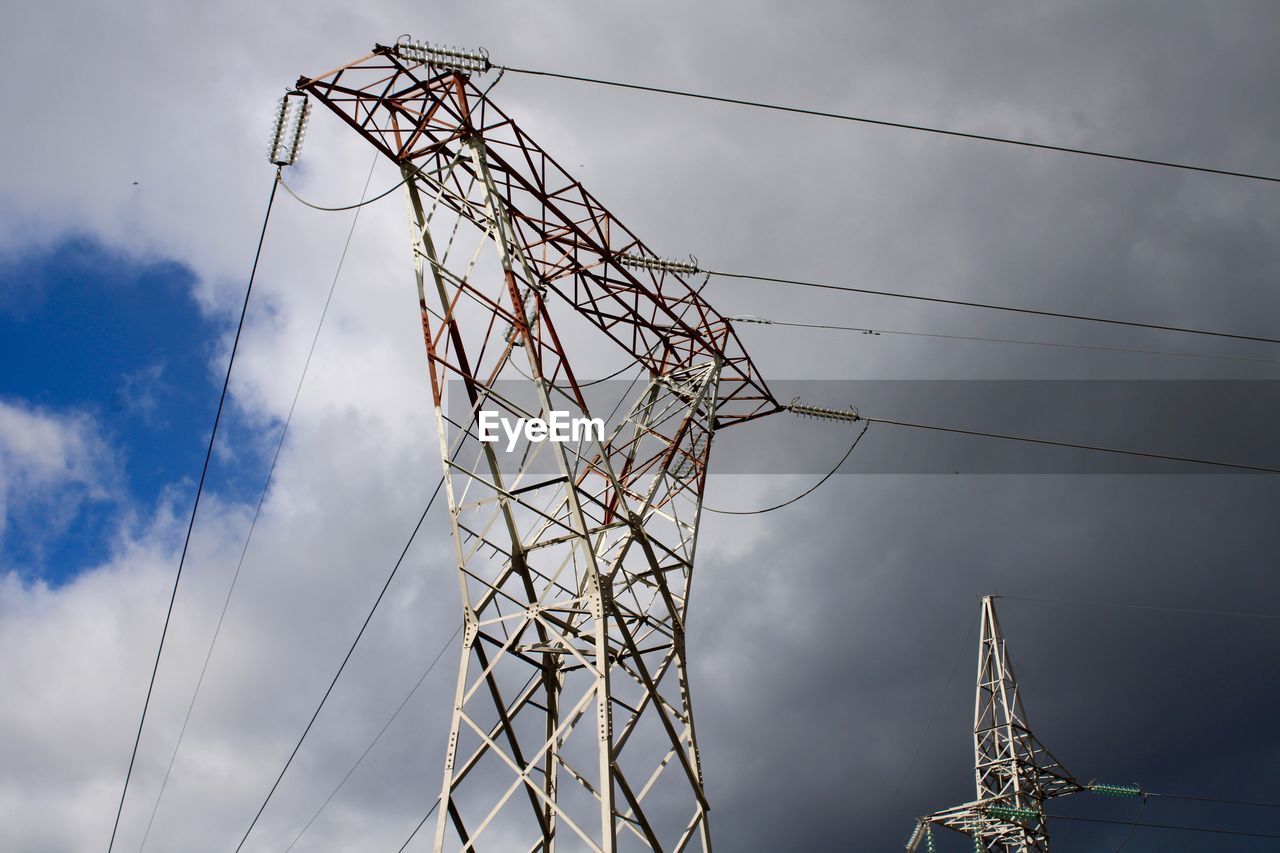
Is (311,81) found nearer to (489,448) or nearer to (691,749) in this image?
(489,448)

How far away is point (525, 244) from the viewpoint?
21.0m

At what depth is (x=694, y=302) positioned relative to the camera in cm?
2492

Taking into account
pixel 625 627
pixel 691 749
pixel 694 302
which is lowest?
pixel 691 749

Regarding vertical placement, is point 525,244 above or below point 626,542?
above

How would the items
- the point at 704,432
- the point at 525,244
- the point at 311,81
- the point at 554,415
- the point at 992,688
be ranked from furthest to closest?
1. the point at 992,688
2. the point at 704,432
3. the point at 525,244
4. the point at 311,81
5. the point at 554,415

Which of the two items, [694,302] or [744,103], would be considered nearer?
[744,103]

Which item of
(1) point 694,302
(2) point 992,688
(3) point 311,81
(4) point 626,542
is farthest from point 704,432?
(2) point 992,688

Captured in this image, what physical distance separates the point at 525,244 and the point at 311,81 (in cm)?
495

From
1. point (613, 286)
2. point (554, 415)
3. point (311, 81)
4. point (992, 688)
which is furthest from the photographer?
point (992, 688)

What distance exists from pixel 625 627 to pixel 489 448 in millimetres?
4003

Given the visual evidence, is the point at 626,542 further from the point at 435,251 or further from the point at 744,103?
the point at 744,103

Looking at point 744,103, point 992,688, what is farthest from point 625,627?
point 992,688

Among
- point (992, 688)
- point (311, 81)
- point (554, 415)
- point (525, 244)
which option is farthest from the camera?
point (992, 688)

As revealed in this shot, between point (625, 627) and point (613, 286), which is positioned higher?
point (613, 286)
